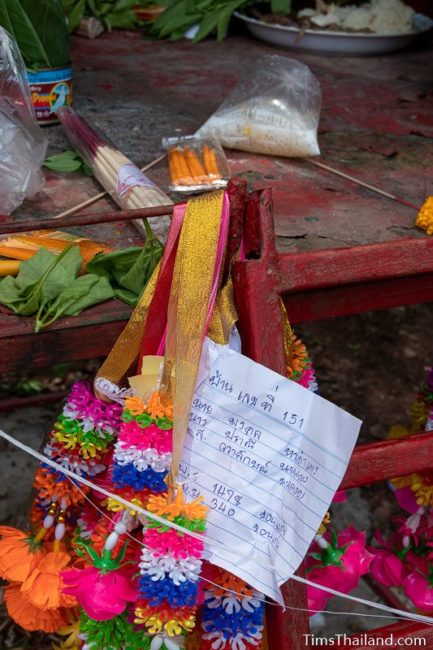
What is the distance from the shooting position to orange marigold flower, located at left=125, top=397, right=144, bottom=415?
1143 millimetres

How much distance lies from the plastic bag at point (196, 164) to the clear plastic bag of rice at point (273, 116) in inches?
2.8

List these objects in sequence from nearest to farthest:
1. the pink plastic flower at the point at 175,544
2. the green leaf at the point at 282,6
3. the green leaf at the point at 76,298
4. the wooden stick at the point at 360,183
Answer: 1. the pink plastic flower at the point at 175,544
2. the green leaf at the point at 76,298
3. the wooden stick at the point at 360,183
4. the green leaf at the point at 282,6

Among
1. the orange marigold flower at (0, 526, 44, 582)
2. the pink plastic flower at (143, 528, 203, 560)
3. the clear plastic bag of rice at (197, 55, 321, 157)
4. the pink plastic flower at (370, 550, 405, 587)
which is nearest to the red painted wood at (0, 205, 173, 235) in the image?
the pink plastic flower at (143, 528, 203, 560)

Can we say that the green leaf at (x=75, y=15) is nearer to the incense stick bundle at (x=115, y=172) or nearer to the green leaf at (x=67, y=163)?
the incense stick bundle at (x=115, y=172)

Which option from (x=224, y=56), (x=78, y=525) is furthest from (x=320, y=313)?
(x=224, y=56)

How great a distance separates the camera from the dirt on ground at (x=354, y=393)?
2297mm

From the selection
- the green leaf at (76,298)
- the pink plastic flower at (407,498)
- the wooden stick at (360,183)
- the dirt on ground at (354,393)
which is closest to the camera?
the green leaf at (76,298)

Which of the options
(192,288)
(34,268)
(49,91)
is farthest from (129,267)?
(49,91)

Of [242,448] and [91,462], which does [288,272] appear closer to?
[242,448]

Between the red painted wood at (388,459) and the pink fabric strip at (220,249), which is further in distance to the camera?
the red painted wood at (388,459)

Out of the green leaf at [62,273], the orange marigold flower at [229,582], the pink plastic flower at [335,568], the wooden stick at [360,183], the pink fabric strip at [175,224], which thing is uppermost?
the pink fabric strip at [175,224]

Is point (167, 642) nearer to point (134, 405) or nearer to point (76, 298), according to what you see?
point (134, 405)

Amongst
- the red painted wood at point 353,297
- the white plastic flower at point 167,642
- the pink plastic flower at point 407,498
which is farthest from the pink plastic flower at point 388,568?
the white plastic flower at point 167,642

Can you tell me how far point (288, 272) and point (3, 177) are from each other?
Result: 2.25ft
